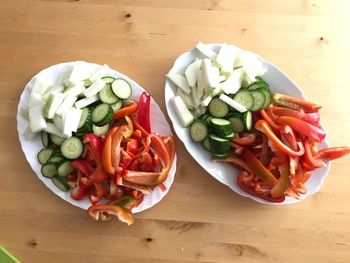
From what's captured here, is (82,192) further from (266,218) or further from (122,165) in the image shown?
(266,218)

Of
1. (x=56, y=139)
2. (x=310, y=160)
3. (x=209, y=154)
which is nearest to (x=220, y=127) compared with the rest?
(x=209, y=154)

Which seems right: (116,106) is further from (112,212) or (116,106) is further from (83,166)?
(112,212)

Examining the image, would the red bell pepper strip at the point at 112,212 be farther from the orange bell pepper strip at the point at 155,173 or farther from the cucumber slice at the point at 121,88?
the cucumber slice at the point at 121,88

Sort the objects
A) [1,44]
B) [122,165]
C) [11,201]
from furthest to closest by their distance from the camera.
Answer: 1. [1,44]
2. [11,201]
3. [122,165]

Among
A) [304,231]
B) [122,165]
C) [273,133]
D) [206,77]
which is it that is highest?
[206,77]

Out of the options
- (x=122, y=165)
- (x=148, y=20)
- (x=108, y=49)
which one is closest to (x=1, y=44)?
(x=108, y=49)
